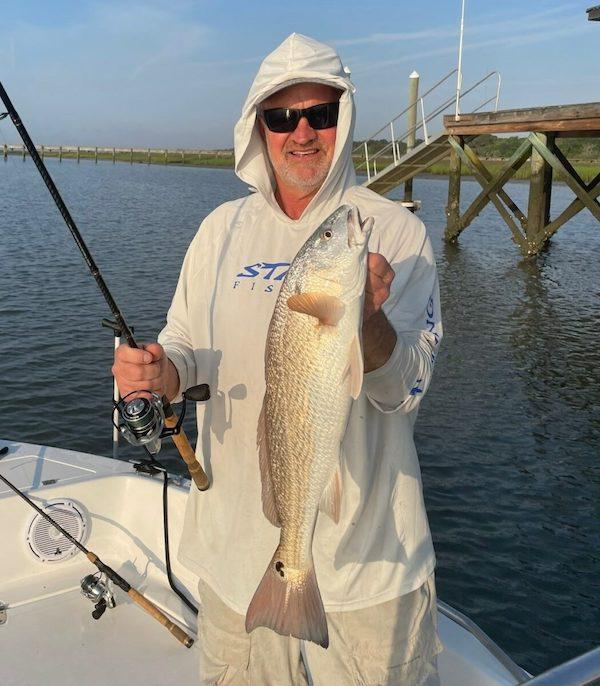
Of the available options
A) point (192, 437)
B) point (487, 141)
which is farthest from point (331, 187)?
point (487, 141)

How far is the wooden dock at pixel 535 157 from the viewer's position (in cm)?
1808

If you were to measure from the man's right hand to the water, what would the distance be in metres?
5.00

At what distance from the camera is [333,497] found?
2420 millimetres

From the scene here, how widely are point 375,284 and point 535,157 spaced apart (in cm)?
2017

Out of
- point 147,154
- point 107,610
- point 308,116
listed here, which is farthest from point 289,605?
point 147,154

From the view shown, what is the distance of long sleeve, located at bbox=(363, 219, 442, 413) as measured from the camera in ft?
7.85

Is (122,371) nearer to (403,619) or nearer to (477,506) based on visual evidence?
(403,619)

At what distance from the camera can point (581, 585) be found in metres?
6.81

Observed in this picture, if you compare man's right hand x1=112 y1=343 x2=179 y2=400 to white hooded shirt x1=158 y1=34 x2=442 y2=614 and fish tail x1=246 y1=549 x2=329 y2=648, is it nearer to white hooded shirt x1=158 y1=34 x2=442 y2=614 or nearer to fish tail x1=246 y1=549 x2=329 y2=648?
white hooded shirt x1=158 y1=34 x2=442 y2=614

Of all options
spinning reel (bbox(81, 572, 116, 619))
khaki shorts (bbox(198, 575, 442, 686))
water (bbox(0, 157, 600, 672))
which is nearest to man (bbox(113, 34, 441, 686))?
khaki shorts (bbox(198, 575, 442, 686))

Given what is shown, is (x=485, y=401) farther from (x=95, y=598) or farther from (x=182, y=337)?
(x=182, y=337)

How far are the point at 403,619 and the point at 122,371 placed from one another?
5.24 ft

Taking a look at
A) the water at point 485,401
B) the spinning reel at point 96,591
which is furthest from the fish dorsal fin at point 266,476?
the water at point 485,401

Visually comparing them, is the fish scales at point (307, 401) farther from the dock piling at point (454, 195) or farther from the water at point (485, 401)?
the dock piling at point (454, 195)
